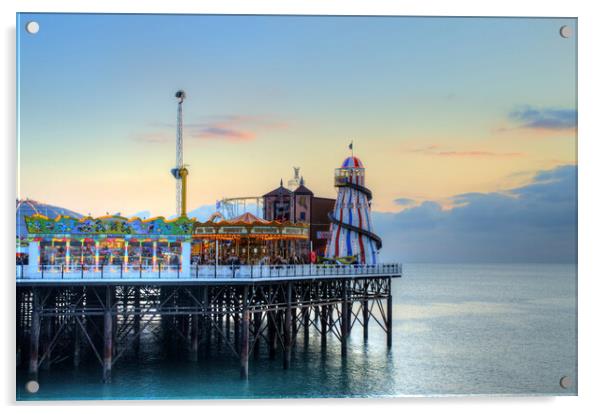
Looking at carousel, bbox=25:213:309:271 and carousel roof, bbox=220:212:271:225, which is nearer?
carousel, bbox=25:213:309:271

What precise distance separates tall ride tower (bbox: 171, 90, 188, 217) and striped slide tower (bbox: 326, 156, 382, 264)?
1028 centimetres

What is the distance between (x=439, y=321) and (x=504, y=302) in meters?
34.5

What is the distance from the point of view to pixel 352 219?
4834cm

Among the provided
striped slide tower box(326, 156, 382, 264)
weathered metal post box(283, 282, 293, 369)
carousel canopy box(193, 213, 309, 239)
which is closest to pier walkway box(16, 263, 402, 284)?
weathered metal post box(283, 282, 293, 369)

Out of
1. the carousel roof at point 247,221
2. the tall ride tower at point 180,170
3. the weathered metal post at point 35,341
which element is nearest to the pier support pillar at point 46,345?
the weathered metal post at point 35,341

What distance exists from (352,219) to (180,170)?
1236cm

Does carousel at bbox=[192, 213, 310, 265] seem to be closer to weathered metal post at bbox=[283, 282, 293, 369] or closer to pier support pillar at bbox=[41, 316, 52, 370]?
weathered metal post at bbox=[283, 282, 293, 369]

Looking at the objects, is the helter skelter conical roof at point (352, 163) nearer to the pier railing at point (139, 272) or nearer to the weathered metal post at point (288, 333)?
the weathered metal post at point (288, 333)

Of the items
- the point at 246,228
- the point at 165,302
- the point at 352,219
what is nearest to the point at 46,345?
the point at 165,302

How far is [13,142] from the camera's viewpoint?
88.1 feet

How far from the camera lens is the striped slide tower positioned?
157ft

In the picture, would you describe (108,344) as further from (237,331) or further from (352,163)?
(352,163)

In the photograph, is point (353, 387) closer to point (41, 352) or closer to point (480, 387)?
point (480, 387)

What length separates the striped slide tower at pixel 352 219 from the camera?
47969mm
